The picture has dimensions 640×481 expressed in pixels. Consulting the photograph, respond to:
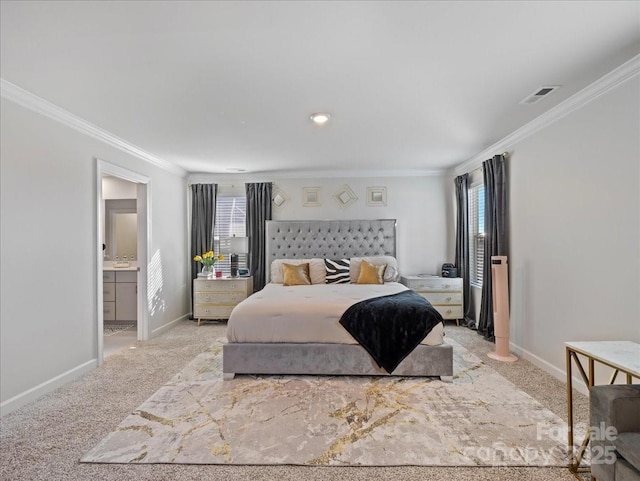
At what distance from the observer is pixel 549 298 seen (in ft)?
11.2

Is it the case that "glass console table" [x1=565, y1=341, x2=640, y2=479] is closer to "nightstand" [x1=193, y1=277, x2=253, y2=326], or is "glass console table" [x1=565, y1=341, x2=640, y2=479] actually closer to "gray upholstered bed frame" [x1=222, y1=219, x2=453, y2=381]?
"gray upholstered bed frame" [x1=222, y1=219, x2=453, y2=381]

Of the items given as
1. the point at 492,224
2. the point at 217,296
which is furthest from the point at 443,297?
the point at 217,296

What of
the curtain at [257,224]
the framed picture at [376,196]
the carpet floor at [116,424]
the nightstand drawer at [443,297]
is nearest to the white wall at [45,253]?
the carpet floor at [116,424]

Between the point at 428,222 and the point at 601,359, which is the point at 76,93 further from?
the point at 428,222

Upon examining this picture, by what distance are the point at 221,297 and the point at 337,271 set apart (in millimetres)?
1941

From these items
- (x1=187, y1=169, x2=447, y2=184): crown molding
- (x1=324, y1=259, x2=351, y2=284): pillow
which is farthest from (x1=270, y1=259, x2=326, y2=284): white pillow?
(x1=187, y1=169, x2=447, y2=184): crown molding

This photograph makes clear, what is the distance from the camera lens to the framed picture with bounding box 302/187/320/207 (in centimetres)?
610

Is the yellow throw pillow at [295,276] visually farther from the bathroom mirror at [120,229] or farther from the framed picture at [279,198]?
the bathroom mirror at [120,229]

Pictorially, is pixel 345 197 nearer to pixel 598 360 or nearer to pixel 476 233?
pixel 476 233

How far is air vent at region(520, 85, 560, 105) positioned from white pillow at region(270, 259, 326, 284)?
11.2 ft

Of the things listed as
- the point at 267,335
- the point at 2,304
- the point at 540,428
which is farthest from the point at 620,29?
the point at 2,304

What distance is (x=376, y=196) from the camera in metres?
6.05

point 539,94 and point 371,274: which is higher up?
point 539,94

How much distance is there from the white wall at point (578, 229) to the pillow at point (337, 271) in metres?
2.30
